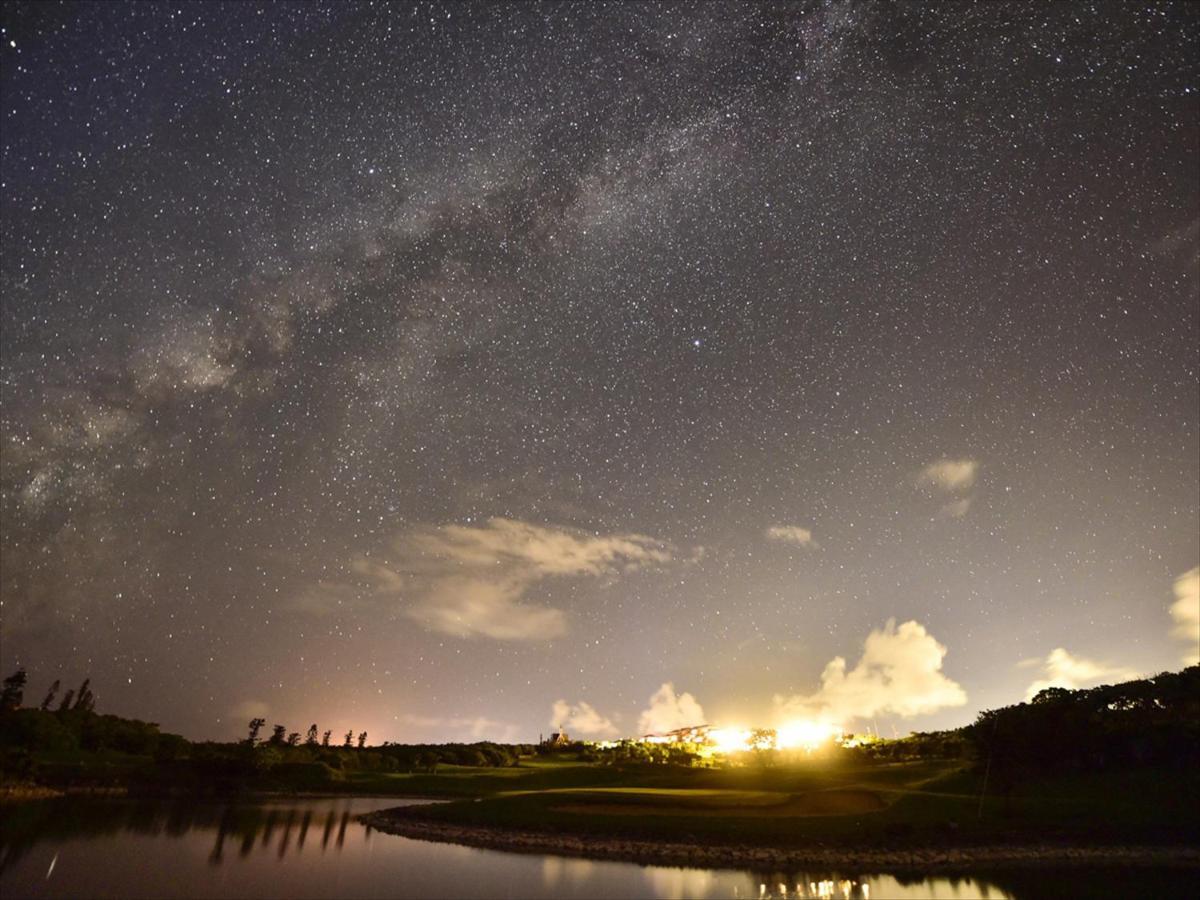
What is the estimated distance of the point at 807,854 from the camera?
45.0 metres

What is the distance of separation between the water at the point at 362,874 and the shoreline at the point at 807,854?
2459 millimetres

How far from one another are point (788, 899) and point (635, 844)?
56.9 ft

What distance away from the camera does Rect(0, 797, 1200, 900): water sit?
→ 3175 centimetres

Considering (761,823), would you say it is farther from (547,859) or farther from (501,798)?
(501,798)

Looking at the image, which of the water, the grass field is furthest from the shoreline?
the water

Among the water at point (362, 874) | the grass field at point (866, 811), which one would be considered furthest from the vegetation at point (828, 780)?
the water at point (362, 874)

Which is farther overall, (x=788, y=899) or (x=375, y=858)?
(x=375, y=858)

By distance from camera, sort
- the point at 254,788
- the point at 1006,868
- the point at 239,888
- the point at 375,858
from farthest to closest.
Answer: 1. the point at 254,788
2. the point at 1006,868
3. the point at 375,858
4. the point at 239,888

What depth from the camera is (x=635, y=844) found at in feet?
158

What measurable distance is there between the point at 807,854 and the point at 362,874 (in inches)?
1128

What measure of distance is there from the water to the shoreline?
8.07 feet

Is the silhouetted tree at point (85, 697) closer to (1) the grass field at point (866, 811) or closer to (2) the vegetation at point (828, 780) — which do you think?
(2) the vegetation at point (828, 780)

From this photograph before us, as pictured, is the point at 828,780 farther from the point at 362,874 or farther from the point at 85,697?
the point at 85,697

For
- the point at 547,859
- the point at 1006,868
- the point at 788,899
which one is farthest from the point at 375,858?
the point at 1006,868
